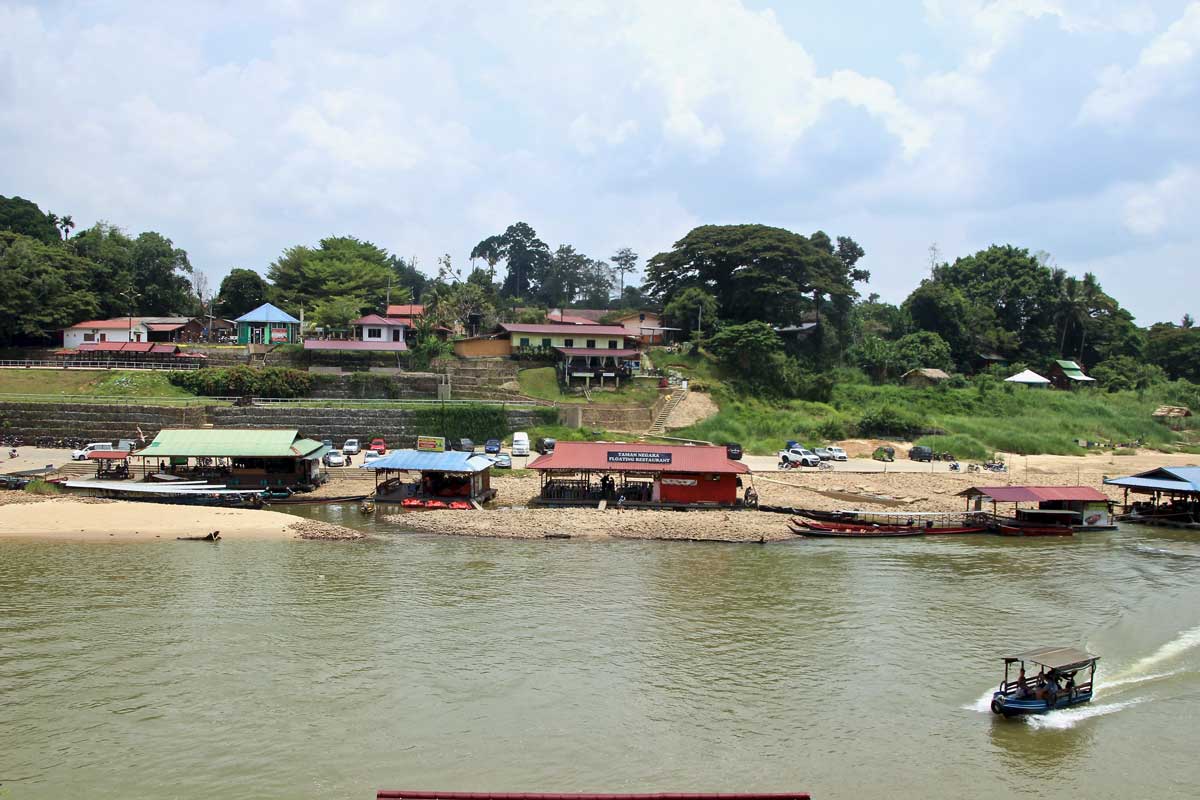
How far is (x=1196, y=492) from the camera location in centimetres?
4341

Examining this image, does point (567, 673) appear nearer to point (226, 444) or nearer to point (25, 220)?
point (226, 444)

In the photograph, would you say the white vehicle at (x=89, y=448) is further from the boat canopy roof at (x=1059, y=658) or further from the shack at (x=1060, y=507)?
the boat canopy roof at (x=1059, y=658)

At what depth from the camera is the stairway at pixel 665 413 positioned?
63.3 meters

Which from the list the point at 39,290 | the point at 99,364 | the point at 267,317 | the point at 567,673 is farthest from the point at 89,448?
the point at 567,673

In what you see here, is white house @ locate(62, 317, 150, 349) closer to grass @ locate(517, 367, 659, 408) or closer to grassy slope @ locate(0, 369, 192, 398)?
grassy slope @ locate(0, 369, 192, 398)

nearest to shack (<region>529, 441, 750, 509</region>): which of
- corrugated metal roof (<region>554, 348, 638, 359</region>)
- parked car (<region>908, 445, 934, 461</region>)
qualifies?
parked car (<region>908, 445, 934, 461</region>)

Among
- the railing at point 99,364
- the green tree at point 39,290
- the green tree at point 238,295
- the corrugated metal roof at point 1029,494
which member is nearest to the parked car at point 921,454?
the corrugated metal roof at point 1029,494

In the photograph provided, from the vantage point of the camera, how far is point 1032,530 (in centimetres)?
4066

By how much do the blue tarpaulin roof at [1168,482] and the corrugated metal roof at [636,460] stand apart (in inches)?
821

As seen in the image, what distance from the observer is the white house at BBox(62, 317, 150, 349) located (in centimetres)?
7262

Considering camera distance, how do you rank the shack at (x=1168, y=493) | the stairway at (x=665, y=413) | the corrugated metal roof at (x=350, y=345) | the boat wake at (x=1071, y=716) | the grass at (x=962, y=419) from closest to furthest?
the boat wake at (x=1071, y=716) → the shack at (x=1168, y=493) → the stairway at (x=665, y=413) → the grass at (x=962, y=419) → the corrugated metal roof at (x=350, y=345)

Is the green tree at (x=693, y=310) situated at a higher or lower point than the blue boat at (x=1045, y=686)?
higher

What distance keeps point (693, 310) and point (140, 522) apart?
54.2 meters

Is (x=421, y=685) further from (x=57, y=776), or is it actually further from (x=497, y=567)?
(x=497, y=567)
